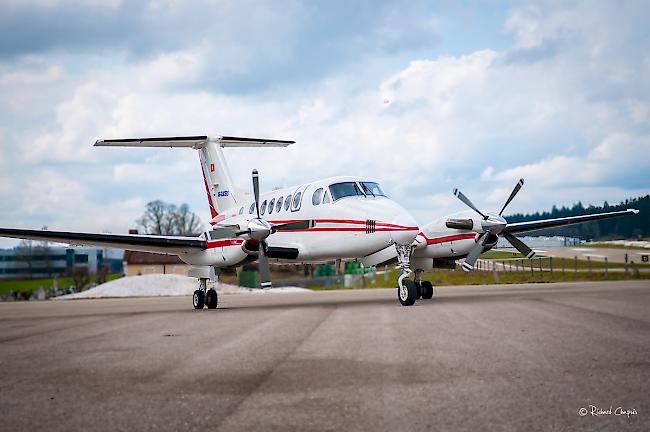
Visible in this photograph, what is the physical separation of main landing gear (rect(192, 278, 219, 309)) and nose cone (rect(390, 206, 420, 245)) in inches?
349

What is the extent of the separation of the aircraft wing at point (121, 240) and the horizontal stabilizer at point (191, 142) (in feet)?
19.2

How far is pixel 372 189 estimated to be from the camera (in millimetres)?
24922

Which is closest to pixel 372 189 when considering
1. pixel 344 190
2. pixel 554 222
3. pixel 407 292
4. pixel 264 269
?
pixel 344 190

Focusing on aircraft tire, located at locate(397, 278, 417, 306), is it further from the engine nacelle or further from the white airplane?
the engine nacelle

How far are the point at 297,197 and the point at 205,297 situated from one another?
587 centimetres

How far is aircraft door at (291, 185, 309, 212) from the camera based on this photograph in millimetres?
25969

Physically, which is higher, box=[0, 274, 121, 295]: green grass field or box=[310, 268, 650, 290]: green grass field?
box=[0, 274, 121, 295]: green grass field

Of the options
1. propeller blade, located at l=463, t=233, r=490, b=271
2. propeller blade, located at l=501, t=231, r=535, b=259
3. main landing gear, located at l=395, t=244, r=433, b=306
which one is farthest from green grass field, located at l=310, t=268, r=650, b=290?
main landing gear, located at l=395, t=244, r=433, b=306

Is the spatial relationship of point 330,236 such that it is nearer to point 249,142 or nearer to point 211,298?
point 211,298

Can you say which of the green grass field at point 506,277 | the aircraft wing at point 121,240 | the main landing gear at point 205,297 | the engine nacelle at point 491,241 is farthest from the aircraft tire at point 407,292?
the green grass field at point 506,277

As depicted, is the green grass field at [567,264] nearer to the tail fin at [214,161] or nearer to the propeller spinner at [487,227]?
the propeller spinner at [487,227]

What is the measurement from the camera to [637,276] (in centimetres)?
4625

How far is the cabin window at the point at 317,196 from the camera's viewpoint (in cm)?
2517

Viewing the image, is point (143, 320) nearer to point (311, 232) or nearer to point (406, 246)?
point (311, 232)
